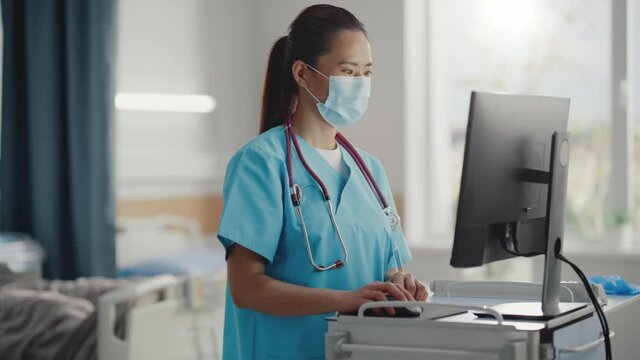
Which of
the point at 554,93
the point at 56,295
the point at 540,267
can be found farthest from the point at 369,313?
the point at 554,93

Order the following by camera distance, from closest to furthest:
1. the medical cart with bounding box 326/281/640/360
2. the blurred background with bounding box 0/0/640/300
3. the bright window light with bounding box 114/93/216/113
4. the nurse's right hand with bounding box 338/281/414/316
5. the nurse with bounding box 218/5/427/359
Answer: the medical cart with bounding box 326/281/640/360 → the nurse's right hand with bounding box 338/281/414/316 → the nurse with bounding box 218/5/427/359 → the blurred background with bounding box 0/0/640/300 → the bright window light with bounding box 114/93/216/113

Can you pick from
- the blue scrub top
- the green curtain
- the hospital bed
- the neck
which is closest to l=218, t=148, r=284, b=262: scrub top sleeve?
the blue scrub top

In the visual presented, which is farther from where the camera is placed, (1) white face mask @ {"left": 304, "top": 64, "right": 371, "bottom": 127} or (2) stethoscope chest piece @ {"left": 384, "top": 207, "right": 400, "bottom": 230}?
(2) stethoscope chest piece @ {"left": 384, "top": 207, "right": 400, "bottom": 230}

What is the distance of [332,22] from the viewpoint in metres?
1.69

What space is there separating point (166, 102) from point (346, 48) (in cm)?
202

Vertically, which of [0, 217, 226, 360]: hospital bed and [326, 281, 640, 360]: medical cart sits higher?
[326, 281, 640, 360]: medical cart

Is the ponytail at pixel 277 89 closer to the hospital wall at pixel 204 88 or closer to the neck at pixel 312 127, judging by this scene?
the neck at pixel 312 127

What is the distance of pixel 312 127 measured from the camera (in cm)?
175

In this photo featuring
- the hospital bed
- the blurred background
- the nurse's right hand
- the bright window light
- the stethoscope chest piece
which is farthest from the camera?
the bright window light

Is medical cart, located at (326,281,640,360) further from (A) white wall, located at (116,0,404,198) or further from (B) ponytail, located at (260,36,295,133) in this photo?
(A) white wall, located at (116,0,404,198)

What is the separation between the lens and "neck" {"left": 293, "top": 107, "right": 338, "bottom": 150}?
175cm

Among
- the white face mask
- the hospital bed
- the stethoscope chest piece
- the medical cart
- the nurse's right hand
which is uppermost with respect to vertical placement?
the white face mask

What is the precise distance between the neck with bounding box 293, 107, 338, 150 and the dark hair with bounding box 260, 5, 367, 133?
27mm

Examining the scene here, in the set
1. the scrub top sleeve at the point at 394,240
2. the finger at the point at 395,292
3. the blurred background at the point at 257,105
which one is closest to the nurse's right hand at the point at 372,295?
the finger at the point at 395,292
